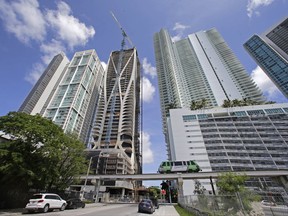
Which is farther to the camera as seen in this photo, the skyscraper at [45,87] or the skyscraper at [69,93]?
the skyscraper at [45,87]

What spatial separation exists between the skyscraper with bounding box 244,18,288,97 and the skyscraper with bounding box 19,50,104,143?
122172mm

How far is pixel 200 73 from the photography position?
134500mm

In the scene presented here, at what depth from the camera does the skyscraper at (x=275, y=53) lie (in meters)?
78.8

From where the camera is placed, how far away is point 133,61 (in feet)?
525

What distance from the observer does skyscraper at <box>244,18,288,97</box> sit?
78.8 metres

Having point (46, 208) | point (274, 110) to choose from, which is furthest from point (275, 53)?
point (46, 208)

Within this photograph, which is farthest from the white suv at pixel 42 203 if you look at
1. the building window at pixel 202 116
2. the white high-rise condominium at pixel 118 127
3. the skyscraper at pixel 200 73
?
the skyscraper at pixel 200 73

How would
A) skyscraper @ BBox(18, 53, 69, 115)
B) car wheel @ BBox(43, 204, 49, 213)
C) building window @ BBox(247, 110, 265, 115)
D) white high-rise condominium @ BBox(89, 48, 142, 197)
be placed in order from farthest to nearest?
skyscraper @ BBox(18, 53, 69, 115), white high-rise condominium @ BBox(89, 48, 142, 197), building window @ BBox(247, 110, 265, 115), car wheel @ BBox(43, 204, 49, 213)

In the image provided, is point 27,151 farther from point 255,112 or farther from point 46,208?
point 255,112

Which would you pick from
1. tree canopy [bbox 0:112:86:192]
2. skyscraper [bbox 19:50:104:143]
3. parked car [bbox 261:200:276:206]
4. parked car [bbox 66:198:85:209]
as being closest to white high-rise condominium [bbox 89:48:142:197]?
skyscraper [bbox 19:50:104:143]

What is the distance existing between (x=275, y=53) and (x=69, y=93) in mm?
135387

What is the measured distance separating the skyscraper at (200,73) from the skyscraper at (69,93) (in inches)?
2565

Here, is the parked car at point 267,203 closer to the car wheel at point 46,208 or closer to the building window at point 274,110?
the car wheel at point 46,208

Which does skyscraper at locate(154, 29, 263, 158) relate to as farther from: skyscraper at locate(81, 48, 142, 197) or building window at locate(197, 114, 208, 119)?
skyscraper at locate(81, 48, 142, 197)
